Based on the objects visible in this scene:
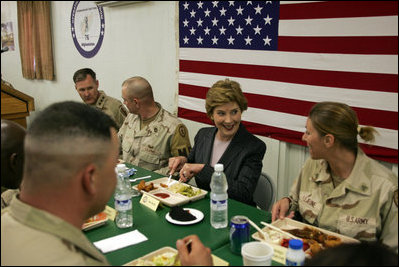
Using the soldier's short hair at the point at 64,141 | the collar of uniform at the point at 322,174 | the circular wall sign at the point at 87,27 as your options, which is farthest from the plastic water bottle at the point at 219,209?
the circular wall sign at the point at 87,27

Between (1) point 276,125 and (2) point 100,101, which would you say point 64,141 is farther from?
(2) point 100,101

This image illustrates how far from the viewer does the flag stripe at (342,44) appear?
8.04ft

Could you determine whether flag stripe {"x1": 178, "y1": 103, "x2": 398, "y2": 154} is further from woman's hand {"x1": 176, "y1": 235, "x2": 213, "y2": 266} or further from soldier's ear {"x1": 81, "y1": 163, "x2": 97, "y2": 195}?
soldier's ear {"x1": 81, "y1": 163, "x2": 97, "y2": 195}

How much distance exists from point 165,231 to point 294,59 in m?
1.94

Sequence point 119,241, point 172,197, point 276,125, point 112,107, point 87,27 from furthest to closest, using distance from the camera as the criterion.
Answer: point 87,27 → point 112,107 → point 276,125 → point 172,197 → point 119,241

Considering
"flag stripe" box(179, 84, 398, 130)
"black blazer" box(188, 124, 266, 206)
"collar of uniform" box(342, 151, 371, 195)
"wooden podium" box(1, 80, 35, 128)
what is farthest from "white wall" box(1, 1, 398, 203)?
"collar of uniform" box(342, 151, 371, 195)

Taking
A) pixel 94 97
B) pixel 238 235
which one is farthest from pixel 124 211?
pixel 94 97

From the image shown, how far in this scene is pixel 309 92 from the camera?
2928 mm

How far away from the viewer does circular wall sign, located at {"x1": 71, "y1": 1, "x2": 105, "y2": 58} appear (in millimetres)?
5141

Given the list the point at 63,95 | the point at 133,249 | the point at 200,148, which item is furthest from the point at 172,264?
the point at 63,95

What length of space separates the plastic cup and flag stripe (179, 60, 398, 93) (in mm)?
1723

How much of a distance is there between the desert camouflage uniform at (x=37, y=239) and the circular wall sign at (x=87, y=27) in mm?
4561

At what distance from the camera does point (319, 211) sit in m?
1.82

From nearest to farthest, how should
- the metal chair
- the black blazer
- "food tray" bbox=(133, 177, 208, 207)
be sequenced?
"food tray" bbox=(133, 177, 208, 207) → the black blazer → the metal chair
